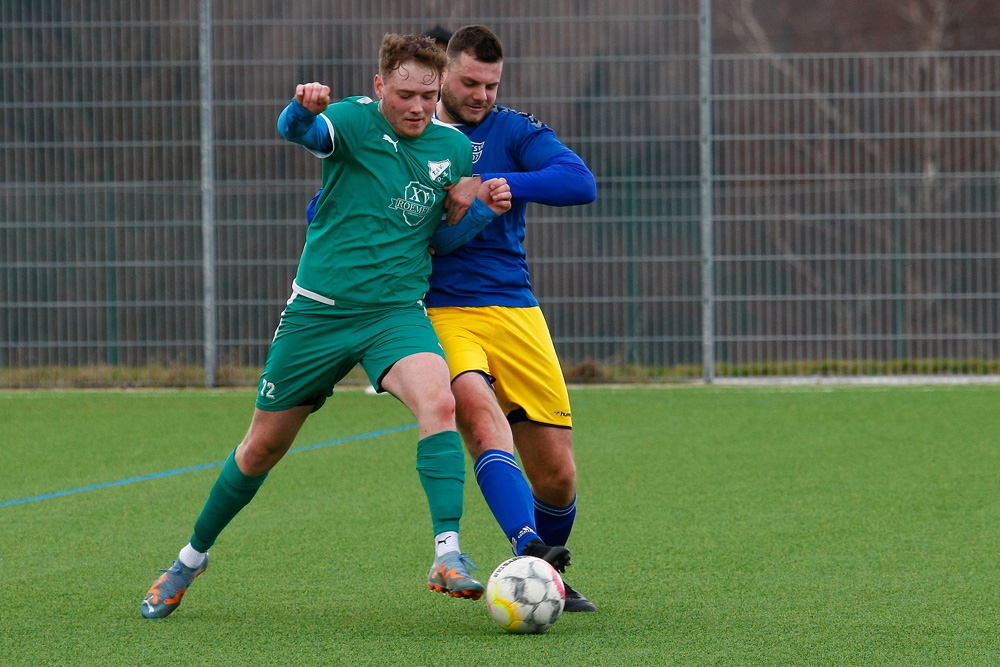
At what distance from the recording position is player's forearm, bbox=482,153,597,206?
431 cm

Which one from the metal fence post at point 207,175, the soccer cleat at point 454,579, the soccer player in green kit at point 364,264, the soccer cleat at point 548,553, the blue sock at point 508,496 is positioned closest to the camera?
the soccer cleat at point 454,579

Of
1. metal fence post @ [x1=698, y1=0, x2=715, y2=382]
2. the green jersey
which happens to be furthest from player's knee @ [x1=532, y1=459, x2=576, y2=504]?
metal fence post @ [x1=698, y1=0, x2=715, y2=382]

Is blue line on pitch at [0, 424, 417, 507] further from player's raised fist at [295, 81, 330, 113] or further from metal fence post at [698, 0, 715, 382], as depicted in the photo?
metal fence post at [698, 0, 715, 382]

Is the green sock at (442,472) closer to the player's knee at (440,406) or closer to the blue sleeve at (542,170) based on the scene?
the player's knee at (440,406)

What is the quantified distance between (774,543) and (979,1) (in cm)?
1760

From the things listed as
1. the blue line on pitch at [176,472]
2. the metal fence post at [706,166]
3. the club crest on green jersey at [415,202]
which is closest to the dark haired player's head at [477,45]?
the club crest on green jersey at [415,202]

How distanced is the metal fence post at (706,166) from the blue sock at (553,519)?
8.25 meters

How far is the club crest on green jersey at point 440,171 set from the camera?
4.20 metres

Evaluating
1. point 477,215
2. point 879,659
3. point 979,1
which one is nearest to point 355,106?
point 477,215

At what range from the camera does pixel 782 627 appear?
3.86 m

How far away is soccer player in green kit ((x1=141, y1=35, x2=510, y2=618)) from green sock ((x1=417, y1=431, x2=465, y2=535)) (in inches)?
3.6

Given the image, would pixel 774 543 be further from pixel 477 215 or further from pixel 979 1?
pixel 979 1

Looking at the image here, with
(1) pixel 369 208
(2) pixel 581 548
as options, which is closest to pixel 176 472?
(2) pixel 581 548

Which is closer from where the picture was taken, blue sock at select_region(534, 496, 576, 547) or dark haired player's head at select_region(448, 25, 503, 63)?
dark haired player's head at select_region(448, 25, 503, 63)
